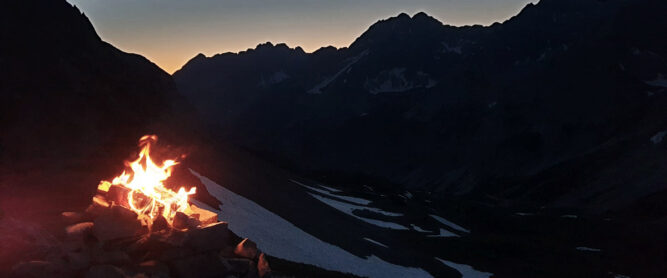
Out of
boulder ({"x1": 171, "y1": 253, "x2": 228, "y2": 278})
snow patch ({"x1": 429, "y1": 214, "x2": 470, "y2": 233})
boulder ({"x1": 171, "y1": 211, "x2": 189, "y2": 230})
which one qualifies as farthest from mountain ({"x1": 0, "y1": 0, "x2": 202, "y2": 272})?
snow patch ({"x1": 429, "y1": 214, "x2": 470, "y2": 233})

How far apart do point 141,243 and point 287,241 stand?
89.3 ft

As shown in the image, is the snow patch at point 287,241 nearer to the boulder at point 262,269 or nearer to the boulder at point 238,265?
the boulder at point 262,269

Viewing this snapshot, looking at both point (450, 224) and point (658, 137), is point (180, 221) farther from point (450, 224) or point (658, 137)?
point (658, 137)

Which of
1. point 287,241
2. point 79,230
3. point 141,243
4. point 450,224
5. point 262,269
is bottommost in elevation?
point 450,224

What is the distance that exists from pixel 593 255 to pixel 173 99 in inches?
2668

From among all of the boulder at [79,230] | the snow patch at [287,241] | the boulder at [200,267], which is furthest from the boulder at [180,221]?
the snow patch at [287,241]

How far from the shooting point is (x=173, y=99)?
8319 cm

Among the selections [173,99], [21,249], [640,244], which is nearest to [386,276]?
[21,249]

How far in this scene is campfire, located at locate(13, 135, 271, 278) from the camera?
16953mm

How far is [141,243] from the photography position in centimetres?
1823

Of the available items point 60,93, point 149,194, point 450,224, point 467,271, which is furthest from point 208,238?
point 450,224

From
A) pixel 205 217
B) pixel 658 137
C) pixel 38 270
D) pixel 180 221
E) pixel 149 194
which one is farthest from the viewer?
pixel 658 137

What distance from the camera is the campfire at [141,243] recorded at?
55.6 ft

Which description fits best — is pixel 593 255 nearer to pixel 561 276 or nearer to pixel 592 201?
pixel 561 276
